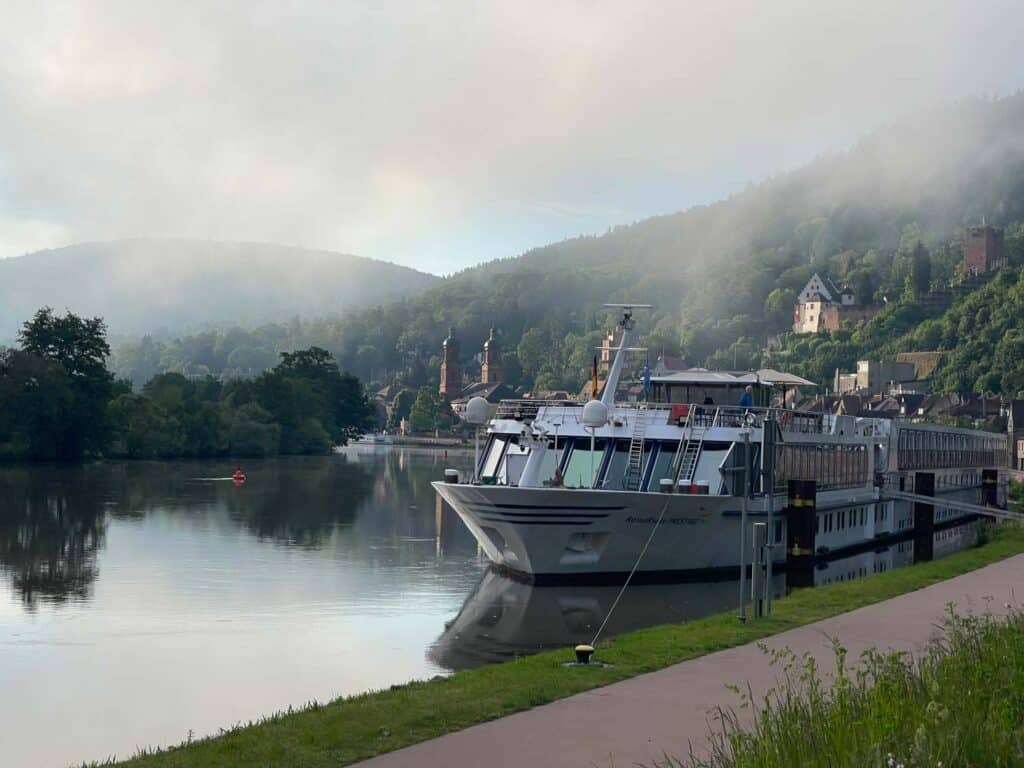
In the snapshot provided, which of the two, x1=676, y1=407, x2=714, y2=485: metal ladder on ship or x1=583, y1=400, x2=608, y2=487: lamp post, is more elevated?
x1=583, y1=400, x2=608, y2=487: lamp post

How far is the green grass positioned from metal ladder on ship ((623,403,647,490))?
1072 centimetres

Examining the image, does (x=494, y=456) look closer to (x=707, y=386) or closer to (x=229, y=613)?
(x=707, y=386)

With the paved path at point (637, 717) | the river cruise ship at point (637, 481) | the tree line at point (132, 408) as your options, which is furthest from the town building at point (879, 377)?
the paved path at point (637, 717)

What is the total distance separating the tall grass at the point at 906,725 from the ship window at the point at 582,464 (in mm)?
21044

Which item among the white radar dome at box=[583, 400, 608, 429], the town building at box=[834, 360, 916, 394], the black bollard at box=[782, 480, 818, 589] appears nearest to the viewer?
the white radar dome at box=[583, 400, 608, 429]

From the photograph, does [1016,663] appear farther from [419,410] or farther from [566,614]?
[419,410]

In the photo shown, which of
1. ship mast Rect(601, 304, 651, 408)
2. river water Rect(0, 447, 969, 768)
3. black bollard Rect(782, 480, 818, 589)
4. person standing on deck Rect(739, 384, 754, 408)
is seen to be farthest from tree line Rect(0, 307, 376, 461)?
black bollard Rect(782, 480, 818, 589)

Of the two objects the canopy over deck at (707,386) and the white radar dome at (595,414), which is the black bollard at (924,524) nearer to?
the canopy over deck at (707,386)

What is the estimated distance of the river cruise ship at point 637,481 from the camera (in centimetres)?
3066

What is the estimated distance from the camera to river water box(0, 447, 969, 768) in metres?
18.6

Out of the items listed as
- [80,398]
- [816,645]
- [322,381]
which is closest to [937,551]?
[816,645]

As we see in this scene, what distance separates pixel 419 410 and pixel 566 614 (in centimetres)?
16881

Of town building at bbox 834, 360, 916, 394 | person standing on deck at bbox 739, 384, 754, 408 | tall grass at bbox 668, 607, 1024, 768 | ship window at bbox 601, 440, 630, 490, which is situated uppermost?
town building at bbox 834, 360, 916, 394

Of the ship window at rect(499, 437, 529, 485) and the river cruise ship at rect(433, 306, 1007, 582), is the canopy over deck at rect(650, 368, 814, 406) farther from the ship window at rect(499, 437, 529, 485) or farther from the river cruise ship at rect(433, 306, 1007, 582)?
the ship window at rect(499, 437, 529, 485)
